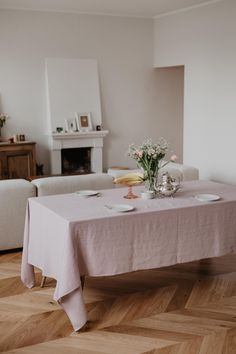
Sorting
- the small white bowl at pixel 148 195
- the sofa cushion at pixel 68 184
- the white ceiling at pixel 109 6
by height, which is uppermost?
the white ceiling at pixel 109 6

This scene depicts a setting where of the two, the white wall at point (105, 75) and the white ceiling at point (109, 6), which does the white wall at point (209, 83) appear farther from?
the white wall at point (105, 75)

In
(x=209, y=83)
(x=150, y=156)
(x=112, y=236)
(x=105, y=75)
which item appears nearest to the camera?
(x=112, y=236)

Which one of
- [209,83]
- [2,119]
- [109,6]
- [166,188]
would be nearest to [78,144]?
[2,119]

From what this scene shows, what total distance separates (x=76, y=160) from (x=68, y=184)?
12.5 ft

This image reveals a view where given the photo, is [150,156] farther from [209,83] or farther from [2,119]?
[2,119]

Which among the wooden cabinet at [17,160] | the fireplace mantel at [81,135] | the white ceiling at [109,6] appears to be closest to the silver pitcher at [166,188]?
the wooden cabinet at [17,160]

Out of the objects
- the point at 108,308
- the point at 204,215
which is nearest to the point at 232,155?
the point at 204,215

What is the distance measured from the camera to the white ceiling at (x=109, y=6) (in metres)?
7.20

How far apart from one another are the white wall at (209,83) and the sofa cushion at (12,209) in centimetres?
332

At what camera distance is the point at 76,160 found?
859cm

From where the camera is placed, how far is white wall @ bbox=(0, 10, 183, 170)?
7.79 m

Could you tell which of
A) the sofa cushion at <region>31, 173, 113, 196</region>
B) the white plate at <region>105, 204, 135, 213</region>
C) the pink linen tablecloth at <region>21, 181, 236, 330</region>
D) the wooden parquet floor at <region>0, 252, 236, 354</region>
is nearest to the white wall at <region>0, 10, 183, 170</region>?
the sofa cushion at <region>31, 173, 113, 196</region>

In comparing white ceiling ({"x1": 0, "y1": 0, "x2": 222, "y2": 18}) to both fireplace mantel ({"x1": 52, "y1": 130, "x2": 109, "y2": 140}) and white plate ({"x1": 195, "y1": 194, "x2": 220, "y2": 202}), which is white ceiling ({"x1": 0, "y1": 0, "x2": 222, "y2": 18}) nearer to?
fireplace mantel ({"x1": 52, "y1": 130, "x2": 109, "y2": 140})

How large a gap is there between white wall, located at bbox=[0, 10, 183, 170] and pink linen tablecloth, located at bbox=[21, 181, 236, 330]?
4241mm
